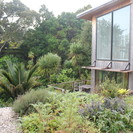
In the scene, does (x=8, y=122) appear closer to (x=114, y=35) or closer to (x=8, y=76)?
(x=8, y=76)

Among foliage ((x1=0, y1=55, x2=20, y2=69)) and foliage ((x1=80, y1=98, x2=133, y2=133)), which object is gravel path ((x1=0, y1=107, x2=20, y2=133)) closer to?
foliage ((x1=80, y1=98, x2=133, y2=133))

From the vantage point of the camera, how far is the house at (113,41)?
7684 millimetres

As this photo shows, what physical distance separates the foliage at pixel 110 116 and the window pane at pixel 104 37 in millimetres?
5553

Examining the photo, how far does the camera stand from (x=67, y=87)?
11.3 m

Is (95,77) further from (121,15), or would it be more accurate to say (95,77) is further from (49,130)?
(49,130)

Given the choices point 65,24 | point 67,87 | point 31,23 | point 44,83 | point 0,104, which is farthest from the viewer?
point 65,24

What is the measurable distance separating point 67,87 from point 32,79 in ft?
10.0

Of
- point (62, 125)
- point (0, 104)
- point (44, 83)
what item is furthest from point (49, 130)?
point (44, 83)

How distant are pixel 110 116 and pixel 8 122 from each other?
7.17 feet

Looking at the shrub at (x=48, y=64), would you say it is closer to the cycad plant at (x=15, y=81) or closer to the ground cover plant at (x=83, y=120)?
the cycad plant at (x=15, y=81)

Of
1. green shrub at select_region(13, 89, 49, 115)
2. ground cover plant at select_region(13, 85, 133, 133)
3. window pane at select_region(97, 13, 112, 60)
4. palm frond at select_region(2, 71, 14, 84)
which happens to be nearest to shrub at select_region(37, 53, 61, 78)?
window pane at select_region(97, 13, 112, 60)

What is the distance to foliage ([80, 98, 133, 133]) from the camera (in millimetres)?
3051

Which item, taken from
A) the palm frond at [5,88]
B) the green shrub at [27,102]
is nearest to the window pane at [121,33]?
the green shrub at [27,102]

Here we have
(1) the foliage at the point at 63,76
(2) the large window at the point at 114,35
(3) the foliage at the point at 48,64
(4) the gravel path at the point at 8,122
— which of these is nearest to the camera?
(4) the gravel path at the point at 8,122
